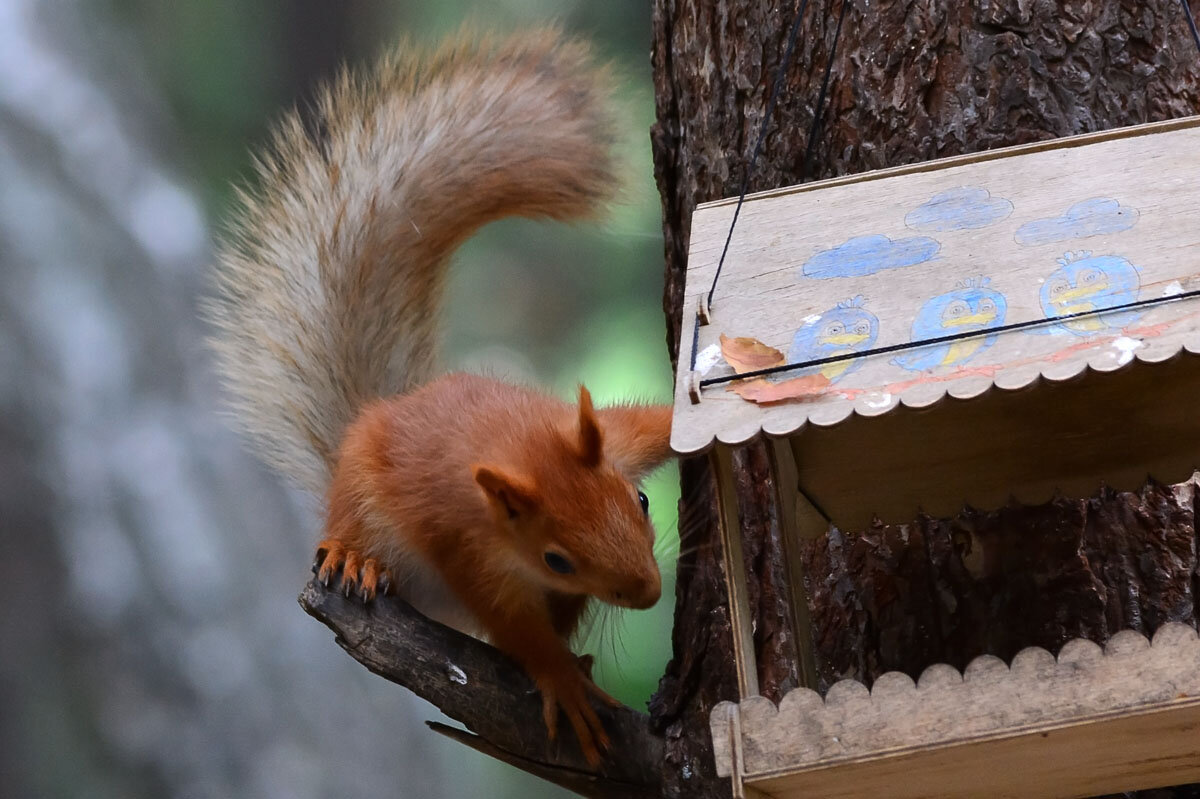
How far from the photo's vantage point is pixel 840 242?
979 millimetres

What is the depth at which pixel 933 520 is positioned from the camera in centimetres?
120

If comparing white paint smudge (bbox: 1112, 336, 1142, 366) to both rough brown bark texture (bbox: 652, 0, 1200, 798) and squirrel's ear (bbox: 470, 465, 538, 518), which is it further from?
squirrel's ear (bbox: 470, 465, 538, 518)

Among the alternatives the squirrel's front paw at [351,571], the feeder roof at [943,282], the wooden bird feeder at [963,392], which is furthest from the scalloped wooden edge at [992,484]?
the squirrel's front paw at [351,571]

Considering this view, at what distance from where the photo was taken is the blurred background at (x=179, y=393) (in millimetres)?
2309

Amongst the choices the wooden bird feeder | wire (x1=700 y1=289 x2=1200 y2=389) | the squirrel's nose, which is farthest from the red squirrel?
wire (x1=700 y1=289 x2=1200 y2=389)

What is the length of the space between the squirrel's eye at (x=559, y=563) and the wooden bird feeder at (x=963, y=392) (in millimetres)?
264

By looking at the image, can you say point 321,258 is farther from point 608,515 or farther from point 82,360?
point 82,360

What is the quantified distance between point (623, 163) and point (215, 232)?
1.25m

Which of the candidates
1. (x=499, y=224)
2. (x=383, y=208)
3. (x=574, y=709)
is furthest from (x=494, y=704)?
(x=499, y=224)

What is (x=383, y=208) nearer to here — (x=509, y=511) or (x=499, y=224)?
(x=509, y=511)

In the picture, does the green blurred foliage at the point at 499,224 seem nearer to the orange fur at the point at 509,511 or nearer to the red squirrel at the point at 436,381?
the red squirrel at the point at 436,381

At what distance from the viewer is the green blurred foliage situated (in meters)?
2.41

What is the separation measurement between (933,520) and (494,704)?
0.52 meters

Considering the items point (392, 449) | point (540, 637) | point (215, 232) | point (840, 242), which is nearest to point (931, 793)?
point (840, 242)
